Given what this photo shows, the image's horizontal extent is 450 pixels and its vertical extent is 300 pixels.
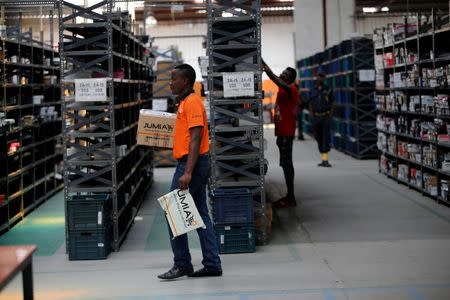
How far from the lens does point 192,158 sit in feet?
19.0

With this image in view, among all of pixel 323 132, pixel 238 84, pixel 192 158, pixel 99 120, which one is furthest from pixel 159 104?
pixel 192 158

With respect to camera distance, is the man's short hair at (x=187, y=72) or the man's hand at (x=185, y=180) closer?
the man's hand at (x=185, y=180)

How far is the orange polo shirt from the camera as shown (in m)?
5.86

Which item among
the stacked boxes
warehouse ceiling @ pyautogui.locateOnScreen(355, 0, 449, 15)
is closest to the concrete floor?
the stacked boxes

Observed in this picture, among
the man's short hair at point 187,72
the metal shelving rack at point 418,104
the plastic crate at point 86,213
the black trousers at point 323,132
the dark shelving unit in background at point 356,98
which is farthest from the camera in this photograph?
the dark shelving unit in background at point 356,98

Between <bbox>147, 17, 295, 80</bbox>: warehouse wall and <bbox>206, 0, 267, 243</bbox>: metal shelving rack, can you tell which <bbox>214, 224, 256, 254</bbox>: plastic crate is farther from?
<bbox>147, 17, 295, 80</bbox>: warehouse wall

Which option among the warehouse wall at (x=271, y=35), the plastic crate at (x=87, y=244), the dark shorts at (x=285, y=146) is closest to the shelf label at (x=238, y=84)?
the plastic crate at (x=87, y=244)

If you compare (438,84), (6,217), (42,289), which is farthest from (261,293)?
(438,84)

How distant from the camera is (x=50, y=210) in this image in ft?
34.9

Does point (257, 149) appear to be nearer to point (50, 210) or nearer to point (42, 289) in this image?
point (42, 289)

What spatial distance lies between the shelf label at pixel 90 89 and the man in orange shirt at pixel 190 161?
1.46 meters

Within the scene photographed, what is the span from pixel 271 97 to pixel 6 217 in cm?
2238

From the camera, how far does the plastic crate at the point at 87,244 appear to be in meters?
7.11

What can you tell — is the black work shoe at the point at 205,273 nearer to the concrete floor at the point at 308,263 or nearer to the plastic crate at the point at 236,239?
the concrete floor at the point at 308,263
